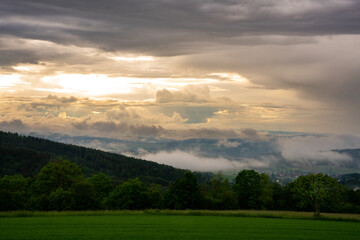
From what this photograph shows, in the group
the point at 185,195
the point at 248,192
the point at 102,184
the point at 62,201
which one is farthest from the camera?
the point at 102,184

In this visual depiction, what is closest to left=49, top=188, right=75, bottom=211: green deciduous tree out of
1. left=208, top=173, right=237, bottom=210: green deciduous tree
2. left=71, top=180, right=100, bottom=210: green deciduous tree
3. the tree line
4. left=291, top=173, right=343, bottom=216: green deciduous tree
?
the tree line

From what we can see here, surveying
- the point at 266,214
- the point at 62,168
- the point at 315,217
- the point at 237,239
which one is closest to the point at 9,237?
the point at 237,239

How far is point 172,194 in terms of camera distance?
100625 millimetres

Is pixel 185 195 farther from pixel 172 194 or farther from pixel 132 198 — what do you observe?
pixel 132 198

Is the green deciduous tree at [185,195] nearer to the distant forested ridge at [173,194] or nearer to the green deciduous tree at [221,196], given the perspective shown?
the distant forested ridge at [173,194]

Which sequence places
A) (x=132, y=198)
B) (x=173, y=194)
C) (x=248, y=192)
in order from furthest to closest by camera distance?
(x=248, y=192) < (x=173, y=194) < (x=132, y=198)

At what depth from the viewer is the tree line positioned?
8312 centimetres

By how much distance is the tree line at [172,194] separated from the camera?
83.1 m

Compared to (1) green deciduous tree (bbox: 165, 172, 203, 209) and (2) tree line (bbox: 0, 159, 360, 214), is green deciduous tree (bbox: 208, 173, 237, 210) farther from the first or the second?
(1) green deciduous tree (bbox: 165, 172, 203, 209)

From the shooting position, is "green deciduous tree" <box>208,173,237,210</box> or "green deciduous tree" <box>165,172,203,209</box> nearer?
"green deciduous tree" <box>165,172,203,209</box>

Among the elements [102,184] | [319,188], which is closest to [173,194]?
[102,184]

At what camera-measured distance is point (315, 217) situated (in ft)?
249

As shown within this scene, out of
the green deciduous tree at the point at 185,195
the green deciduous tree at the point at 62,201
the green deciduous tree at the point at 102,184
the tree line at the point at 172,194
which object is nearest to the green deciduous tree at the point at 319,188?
the tree line at the point at 172,194

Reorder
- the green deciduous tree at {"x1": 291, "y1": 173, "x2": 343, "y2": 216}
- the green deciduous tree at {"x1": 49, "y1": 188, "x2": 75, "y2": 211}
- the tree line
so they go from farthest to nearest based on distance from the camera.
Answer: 1. the green deciduous tree at {"x1": 291, "y1": 173, "x2": 343, "y2": 216}
2. the tree line
3. the green deciduous tree at {"x1": 49, "y1": 188, "x2": 75, "y2": 211}
